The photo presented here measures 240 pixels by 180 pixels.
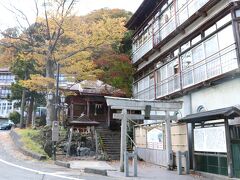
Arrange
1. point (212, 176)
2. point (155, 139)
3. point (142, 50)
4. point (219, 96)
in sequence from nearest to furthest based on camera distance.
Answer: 1. point (212, 176)
2. point (219, 96)
3. point (155, 139)
4. point (142, 50)

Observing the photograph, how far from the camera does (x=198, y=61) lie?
1709 cm

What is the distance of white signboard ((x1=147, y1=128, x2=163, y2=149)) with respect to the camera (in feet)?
61.7

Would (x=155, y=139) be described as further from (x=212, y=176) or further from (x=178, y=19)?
(x=178, y=19)

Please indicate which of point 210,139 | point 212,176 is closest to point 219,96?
point 210,139

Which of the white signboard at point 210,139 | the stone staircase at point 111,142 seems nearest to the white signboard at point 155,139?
the white signboard at point 210,139

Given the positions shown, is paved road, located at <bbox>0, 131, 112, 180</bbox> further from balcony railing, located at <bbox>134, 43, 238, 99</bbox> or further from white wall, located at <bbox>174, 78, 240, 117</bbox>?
balcony railing, located at <bbox>134, 43, 238, 99</bbox>

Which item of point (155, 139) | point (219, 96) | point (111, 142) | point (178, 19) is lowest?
point (111, 142)

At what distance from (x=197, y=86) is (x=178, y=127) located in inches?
105

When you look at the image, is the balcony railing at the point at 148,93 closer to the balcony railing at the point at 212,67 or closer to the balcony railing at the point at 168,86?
the balcony railing at the point at 168,86

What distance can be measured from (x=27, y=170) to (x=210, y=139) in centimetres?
904

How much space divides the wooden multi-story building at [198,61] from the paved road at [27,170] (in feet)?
18.6

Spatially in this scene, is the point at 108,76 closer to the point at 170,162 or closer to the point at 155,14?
the point at 155,14

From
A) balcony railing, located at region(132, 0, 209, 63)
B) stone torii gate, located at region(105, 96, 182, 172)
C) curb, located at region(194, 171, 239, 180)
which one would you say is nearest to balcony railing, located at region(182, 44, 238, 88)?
stone torii gate, located at region(105, 96, 182, 172)

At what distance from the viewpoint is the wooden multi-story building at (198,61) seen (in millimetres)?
13695
